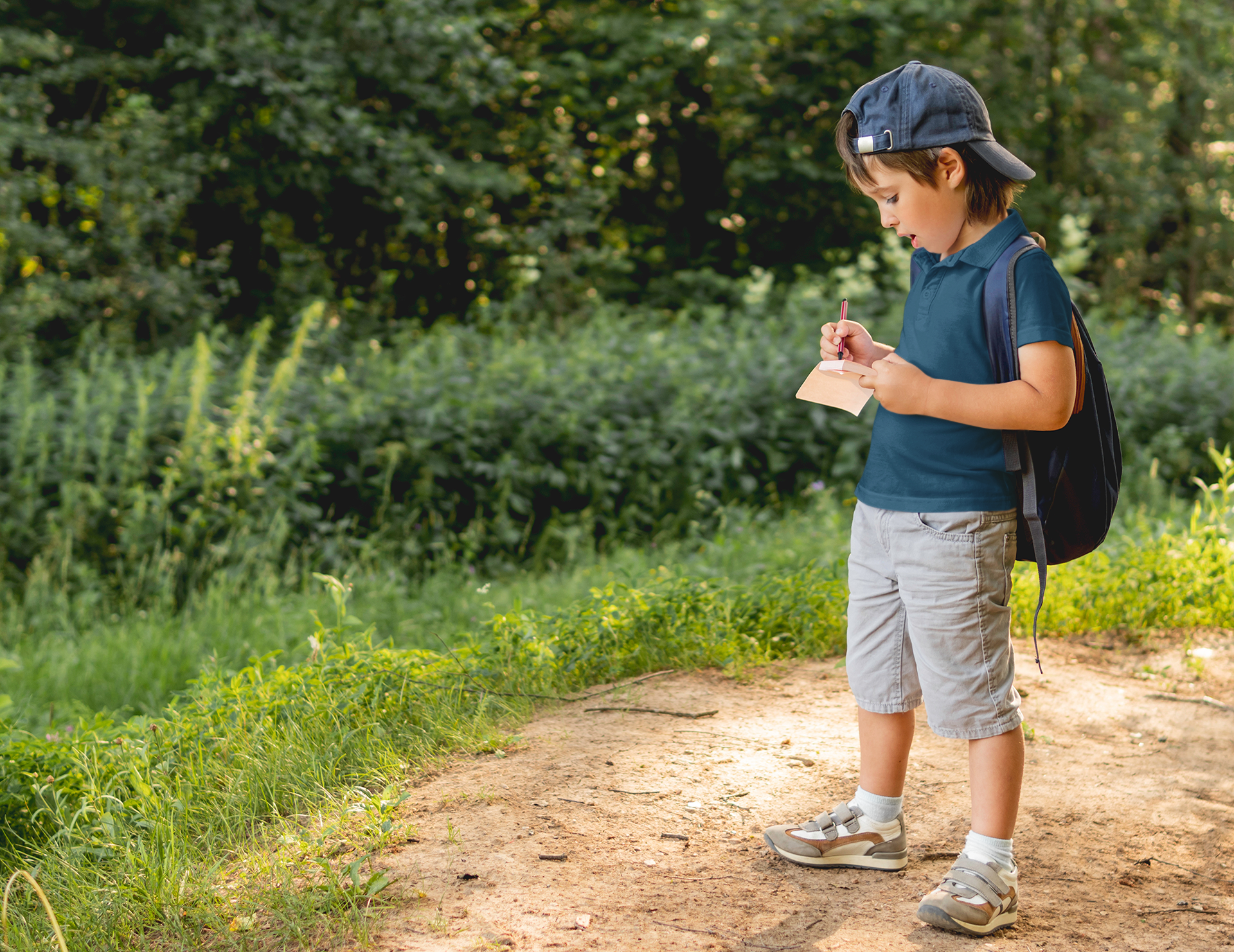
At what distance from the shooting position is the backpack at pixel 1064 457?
6.88 ft

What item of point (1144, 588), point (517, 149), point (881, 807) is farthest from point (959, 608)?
point (517, 149)

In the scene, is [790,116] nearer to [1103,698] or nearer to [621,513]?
[621,513]

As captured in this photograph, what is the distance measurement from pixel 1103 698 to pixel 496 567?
3096 mm

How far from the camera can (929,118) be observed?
2105 mm

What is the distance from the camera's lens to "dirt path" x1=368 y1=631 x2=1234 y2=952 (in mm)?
2127

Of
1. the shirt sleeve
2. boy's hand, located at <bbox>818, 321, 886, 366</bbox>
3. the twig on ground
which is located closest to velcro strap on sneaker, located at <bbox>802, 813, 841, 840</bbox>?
the twig on ground

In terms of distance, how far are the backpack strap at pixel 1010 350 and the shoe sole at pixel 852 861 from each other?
2.36 ft

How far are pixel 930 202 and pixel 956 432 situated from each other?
477mm

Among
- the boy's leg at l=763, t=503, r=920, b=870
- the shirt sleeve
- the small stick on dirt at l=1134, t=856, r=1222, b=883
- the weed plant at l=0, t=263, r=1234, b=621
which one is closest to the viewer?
the shirt sleeve

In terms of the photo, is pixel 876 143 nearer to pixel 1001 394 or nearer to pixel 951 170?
pixel 951 170

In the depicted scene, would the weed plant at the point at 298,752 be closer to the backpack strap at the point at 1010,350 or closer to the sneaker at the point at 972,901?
the sneaker at the point at 972,901

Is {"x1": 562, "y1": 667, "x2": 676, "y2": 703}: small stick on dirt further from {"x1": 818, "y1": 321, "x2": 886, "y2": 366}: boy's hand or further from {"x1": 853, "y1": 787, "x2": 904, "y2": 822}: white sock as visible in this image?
{"x1": 818, "y1": 321, "x2": 886, "y2": 366}: boy's hand

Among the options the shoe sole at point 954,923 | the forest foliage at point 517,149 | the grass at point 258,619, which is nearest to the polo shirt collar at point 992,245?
the shoe sole at point 954,923

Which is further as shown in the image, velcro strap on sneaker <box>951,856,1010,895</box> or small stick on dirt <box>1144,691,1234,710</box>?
small stick on dirt <box>1144,691,1234,710</box>
